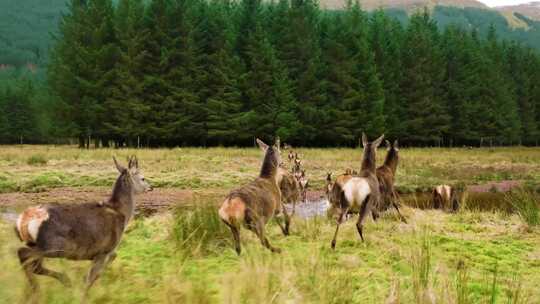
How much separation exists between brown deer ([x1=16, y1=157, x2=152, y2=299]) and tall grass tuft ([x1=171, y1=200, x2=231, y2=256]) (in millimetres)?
1357

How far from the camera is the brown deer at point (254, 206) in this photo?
6.83 m

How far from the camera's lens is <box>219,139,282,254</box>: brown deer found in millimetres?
6828

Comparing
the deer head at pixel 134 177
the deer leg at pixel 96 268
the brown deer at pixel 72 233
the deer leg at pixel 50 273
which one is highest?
the deer head at pixel 134 177

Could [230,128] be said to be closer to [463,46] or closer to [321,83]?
[321,83]

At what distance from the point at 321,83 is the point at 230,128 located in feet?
31.1

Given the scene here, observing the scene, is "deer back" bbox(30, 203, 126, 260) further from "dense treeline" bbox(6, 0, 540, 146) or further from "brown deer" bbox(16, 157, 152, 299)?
"dense treeline" bbox(6, 0, 540, 146)

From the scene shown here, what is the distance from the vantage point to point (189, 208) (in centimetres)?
876

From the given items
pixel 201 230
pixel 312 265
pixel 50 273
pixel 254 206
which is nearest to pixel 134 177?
pixel 201 230

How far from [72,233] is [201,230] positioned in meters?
2.65

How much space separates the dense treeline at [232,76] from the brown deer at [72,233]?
37237 millimetres

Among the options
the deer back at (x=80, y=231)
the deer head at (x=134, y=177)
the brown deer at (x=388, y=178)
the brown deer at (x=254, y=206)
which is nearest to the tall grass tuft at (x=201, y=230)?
the brown deer at (x=254, y=206)

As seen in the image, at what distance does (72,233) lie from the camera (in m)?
5.12

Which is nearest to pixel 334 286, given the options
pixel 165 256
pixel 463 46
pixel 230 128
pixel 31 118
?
pixel 165 256

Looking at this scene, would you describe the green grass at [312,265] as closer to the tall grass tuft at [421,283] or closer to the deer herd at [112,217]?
the tall grass tuft at [421,283]
